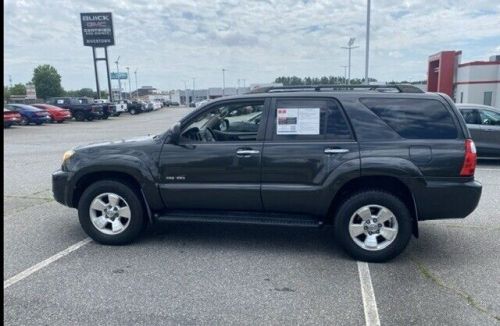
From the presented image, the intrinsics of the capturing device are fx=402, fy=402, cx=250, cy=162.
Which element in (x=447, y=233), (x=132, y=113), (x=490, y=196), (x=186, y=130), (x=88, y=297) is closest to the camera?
(x=88, y=297)

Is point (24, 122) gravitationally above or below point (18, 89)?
below

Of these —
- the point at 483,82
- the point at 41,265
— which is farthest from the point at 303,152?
the point at 483,82

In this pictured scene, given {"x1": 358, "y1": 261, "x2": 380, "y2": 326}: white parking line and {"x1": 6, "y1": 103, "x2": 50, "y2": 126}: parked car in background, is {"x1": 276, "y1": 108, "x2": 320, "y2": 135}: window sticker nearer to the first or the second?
{"x1": 358, "y1": 261, "x2": 380, "y2": 326}: white parking line

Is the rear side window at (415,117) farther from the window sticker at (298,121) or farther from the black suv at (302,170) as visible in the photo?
the window sticker at (298,121)

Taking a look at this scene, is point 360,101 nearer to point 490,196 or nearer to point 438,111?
point 438,111

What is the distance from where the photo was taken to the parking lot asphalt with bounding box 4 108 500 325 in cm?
318

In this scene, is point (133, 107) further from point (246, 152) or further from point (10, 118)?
point (246, 152)

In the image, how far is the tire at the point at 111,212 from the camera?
4.56 metres

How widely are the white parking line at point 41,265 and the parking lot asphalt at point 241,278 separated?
0.06 meters

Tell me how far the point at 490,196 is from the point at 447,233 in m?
2.38

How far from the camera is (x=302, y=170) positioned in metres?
4.18

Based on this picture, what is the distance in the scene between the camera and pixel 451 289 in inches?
140

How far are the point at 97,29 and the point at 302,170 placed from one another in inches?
1743

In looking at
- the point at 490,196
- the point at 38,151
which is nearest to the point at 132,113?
the point at 38,151
